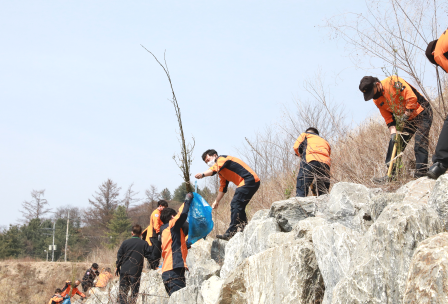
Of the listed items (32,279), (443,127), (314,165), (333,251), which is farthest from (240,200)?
(32,279)

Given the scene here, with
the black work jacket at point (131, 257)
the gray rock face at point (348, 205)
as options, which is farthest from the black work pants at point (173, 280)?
the gray rock face at point (348, 205)

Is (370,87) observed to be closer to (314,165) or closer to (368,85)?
(368,85)

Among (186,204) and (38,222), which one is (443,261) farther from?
(38,222)

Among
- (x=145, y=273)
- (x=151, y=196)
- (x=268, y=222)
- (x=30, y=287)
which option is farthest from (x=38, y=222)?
(x=268, y=222)

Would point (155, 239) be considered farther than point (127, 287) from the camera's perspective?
Yes

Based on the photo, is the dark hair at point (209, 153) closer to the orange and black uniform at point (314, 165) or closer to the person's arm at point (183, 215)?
the person's arm at point (183, 215)

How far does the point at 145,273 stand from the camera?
22.5ft

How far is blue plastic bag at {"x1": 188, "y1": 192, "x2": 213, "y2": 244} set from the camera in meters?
5.70

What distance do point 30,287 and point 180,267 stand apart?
2521 cm

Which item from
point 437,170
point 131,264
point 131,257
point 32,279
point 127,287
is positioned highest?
point 32,279

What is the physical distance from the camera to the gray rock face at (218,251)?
6.63 metres

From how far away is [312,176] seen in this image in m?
5.49

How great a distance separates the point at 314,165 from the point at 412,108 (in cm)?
163

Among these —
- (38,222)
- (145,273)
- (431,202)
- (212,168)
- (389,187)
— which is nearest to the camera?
(431,202)
